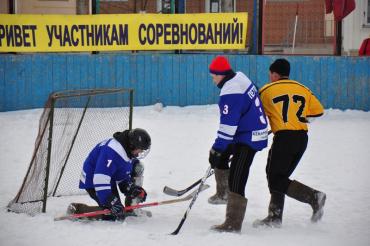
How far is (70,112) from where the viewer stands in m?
7.91

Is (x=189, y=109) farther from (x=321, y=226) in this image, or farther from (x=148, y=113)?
(x=321, y=226)

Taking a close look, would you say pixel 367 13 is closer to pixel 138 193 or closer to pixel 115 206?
pixel 138 193

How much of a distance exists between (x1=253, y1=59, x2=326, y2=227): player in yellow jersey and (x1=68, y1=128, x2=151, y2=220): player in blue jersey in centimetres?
112

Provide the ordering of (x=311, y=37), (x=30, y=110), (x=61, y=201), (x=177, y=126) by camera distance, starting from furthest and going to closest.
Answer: (x=311, y=37)
(x=30, y=110)
(x=177, y=126)
(x=61, y=201)

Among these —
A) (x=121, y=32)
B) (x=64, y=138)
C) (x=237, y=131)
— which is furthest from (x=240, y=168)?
(x=121, y=32)

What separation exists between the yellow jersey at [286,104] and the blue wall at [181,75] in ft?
24.8

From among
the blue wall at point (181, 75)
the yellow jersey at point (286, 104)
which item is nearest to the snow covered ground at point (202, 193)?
the blue wall at point (181, 75)

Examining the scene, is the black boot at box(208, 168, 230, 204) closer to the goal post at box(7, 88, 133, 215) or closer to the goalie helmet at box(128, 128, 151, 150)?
the goalie helmet at box(128, 128, 151, 150)

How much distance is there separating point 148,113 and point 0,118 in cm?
262

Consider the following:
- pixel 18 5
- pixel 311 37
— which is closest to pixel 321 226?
pixel 18 5

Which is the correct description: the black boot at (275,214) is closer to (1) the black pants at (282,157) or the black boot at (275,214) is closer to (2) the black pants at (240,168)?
(1) the black pants at (282,157)

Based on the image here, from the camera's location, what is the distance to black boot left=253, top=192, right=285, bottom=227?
22.0 ft

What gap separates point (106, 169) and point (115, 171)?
20 centimetres

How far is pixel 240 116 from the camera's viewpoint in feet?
21.1
